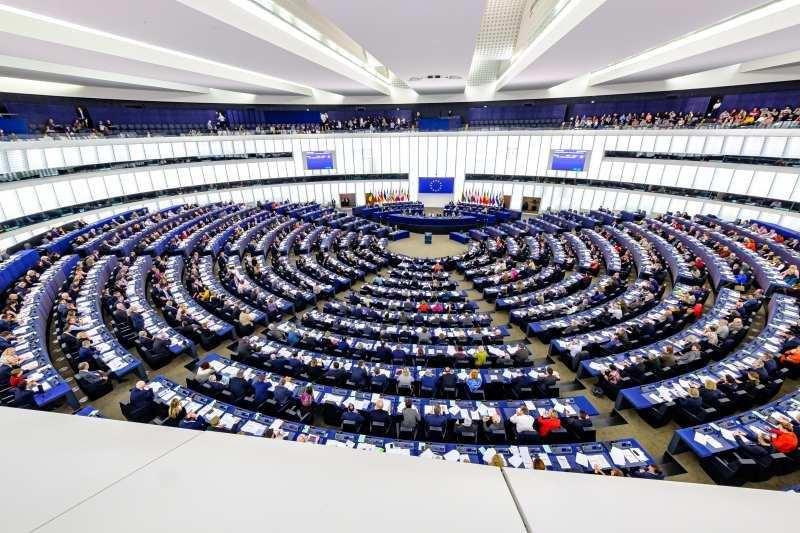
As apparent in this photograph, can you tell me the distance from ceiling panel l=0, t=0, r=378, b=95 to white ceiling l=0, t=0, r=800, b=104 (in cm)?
5

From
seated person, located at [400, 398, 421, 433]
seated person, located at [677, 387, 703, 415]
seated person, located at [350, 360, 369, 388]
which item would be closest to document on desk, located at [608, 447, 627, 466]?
seated person, located at [677, 387, 703, 415]

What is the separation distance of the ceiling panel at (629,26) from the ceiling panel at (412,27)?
3904mm

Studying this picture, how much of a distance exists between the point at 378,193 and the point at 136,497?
36.6m

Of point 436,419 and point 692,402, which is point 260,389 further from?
point 692,402

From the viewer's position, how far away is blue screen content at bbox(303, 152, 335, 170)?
3322 centimetres

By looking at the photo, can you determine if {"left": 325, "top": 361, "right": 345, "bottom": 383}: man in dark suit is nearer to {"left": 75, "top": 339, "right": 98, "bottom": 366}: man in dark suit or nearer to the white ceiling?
{"left": 75, "top": 339, "right": 98, "bottom": 366}: man in dark suit

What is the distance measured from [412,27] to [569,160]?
72.0 ft

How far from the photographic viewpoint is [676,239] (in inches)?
760

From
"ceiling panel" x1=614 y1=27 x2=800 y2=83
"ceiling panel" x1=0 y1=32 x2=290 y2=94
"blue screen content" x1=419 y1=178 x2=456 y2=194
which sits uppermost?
"ceiling panel" x1=614 y1=27 x2=800 y2=83

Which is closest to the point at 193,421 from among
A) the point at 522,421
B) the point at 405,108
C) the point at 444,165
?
the point at 522,421

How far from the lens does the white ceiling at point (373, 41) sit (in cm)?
1070

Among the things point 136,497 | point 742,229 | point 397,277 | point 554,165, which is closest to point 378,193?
point 554,165

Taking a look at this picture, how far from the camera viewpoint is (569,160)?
1159 inches

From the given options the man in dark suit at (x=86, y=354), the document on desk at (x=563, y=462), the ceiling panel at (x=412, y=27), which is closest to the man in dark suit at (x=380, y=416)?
the document on desk at (x=563, y=462)
